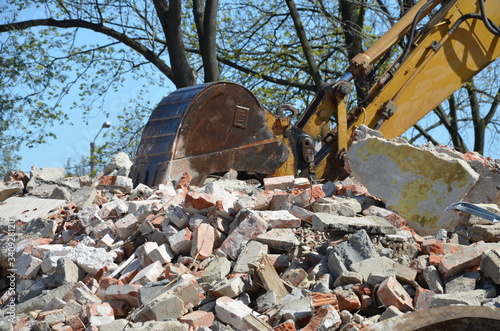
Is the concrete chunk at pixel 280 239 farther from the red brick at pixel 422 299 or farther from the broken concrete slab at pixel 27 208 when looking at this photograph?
the broken concrete slab at pixel 27 208

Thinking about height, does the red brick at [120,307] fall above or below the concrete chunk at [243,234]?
below

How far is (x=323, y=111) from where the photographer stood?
7109 mm

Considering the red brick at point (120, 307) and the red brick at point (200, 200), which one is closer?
the red brick at point (120, 307)

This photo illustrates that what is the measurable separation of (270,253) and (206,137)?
250 cm

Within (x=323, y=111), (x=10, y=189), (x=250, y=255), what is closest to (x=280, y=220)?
(x=250, y=255)

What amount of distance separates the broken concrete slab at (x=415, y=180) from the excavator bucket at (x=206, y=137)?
157cm

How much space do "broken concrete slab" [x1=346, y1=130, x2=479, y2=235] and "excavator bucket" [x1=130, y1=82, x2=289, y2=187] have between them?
1571 millimetres

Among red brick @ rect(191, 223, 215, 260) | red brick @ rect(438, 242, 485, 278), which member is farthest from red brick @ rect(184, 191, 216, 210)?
red brick @ rect(438, 242, 485, 278)

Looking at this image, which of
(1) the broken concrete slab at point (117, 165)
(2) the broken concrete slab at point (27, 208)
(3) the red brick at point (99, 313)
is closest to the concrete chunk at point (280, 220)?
(3) the red brick at point (99, 313)

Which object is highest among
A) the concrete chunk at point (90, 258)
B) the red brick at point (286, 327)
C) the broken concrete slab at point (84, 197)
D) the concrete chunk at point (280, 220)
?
the broken concrete slab at point (84, 197)

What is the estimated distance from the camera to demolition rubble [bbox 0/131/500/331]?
3500mm


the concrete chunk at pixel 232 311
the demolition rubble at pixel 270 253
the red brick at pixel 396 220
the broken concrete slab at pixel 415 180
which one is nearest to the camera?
the concrete chunk at pixel 232 311

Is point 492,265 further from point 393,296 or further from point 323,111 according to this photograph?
point 323,111

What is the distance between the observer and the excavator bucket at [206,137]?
248 inches
